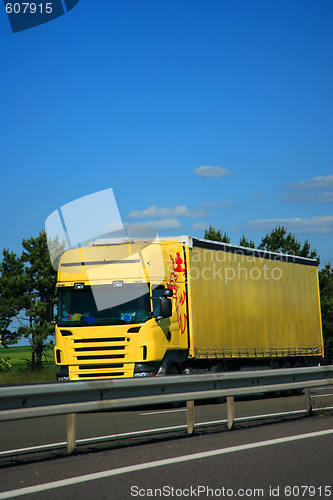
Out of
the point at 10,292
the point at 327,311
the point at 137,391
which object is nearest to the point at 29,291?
the point at 10,292

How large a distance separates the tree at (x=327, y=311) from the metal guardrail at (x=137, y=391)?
2155 inches

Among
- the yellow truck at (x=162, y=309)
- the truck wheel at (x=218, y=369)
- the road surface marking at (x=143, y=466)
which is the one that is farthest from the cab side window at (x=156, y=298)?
the road surface marking at (x=143, y=466)

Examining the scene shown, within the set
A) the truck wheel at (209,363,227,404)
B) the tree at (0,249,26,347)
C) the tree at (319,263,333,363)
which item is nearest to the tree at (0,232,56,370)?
the tree at (0,249,26,347)

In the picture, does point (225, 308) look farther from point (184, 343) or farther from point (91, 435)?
point (91, 435)

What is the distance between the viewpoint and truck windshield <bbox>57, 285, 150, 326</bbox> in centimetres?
1627

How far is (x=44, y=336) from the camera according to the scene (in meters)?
53.8

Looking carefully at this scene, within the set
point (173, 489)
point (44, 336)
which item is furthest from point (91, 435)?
point (44, 336)

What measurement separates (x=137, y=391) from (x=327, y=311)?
58688 mm

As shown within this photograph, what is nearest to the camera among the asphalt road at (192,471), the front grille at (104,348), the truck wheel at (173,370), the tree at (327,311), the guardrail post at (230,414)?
the asphalt road at (192,471)

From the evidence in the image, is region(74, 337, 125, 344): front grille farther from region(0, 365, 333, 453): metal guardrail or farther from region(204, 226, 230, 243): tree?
region(204, 226, 230, 243): tree

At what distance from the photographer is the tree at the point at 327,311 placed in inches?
2589

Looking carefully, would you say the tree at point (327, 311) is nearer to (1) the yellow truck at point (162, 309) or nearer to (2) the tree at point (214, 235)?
(2) the tree at point (214, 235)

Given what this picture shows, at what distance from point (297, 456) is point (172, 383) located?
→ 2.52 meters

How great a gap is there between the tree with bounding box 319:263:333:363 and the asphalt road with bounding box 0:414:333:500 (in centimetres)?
5796
